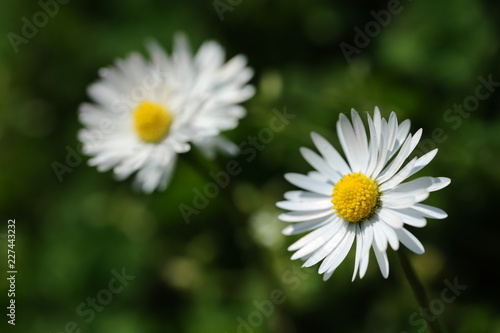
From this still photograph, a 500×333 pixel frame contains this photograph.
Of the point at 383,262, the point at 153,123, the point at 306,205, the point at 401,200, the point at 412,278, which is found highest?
the point at 153,123

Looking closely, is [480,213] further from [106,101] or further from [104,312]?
[104,312]

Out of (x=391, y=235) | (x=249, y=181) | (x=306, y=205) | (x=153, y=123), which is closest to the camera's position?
(x=391, y=235)

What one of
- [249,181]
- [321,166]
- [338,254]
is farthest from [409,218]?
[249,181]

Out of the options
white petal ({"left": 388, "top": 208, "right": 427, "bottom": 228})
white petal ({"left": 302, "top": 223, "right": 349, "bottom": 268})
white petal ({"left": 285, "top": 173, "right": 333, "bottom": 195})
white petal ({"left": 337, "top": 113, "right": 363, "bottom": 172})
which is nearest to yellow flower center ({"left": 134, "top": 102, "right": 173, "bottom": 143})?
white petal ({"left": 285, "top": 173, "right": 333, "bottom": 195})

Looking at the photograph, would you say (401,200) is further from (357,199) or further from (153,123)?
(153,123)

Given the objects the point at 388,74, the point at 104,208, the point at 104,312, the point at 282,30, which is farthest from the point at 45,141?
the point at 388,74

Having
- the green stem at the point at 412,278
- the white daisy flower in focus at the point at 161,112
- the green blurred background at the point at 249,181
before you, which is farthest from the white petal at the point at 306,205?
the green blurred background at the point at 249,181

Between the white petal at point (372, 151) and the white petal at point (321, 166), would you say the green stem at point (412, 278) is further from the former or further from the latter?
the white petal at point (321, 166)
